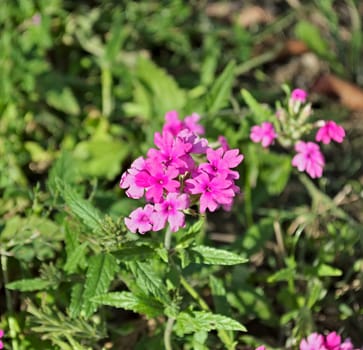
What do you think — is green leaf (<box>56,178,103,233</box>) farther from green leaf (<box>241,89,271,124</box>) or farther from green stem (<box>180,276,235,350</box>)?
green leaf (<box>241,89,271,124</box>)

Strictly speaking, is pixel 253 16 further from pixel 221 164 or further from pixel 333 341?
pixel 333 341

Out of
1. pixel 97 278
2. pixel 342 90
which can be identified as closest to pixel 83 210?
pixel 97 278

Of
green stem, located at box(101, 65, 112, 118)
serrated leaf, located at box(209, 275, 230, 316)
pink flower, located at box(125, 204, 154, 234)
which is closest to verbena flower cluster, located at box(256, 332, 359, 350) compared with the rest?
serrated leaf, located at box(209, 275, 230, 316)

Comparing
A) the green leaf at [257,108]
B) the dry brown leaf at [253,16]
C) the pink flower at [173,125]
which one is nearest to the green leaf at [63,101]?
the pink flower at [173,125]

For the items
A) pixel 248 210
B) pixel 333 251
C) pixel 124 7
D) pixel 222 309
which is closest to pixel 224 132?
pixel 248 210

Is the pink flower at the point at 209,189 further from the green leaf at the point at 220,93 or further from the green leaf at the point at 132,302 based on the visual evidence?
the green leaf at the point at 220,93

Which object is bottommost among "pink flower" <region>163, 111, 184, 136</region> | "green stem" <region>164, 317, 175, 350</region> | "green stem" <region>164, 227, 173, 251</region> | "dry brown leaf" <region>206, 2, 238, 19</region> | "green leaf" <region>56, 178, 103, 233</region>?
"green stem" <region>164, 317, 175, 350</region>
